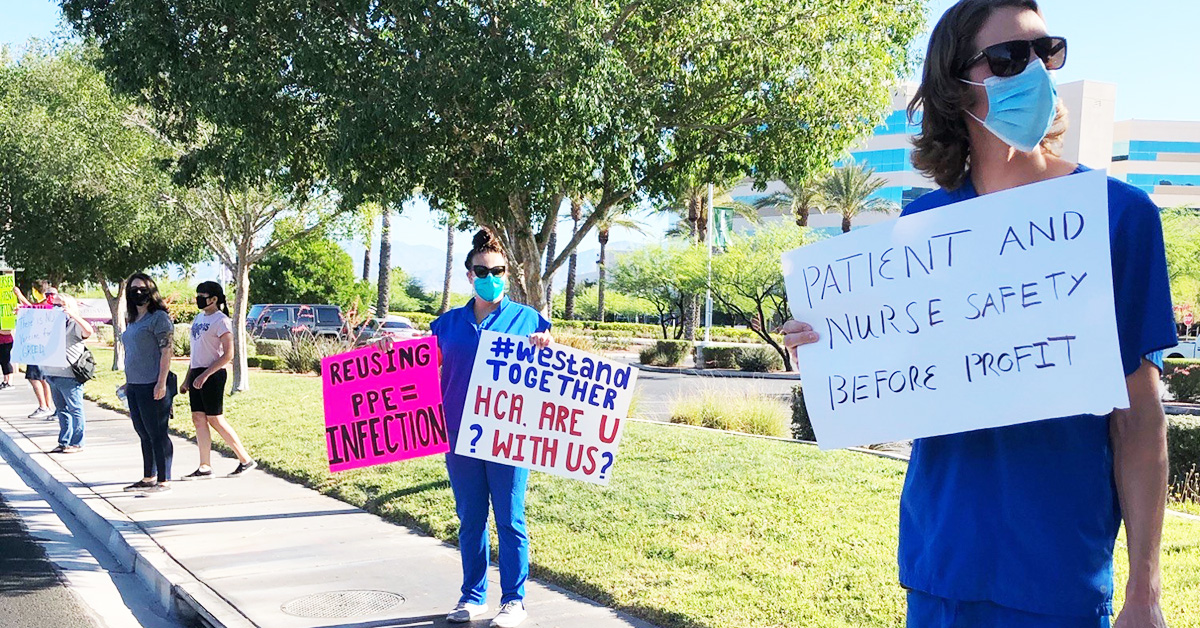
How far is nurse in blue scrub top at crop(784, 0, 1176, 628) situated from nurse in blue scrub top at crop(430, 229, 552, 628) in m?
3.41

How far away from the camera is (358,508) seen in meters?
8.88

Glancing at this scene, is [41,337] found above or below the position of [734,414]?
above

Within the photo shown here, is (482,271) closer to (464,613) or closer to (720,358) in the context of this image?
(464,613)

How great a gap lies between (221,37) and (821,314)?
7421 millimetres

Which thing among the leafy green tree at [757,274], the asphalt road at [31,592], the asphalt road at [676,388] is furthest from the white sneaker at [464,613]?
the leafy green tree at [757,274]

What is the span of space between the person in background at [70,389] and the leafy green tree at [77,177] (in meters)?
6.34

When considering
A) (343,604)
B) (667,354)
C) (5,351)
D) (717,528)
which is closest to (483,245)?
(343,604)

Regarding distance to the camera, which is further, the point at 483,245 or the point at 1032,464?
the point at 483,245

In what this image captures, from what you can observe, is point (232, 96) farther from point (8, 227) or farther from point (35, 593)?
point (8, 227)

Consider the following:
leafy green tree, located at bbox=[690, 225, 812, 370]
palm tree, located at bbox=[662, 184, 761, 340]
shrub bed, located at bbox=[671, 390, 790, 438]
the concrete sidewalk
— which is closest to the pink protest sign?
the concrete sidewalk

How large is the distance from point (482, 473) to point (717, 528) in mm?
2260

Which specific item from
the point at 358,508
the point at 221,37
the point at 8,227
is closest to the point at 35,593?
the point at 358,508

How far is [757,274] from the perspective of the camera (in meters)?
33.2

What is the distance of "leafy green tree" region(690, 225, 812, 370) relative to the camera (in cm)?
3325
